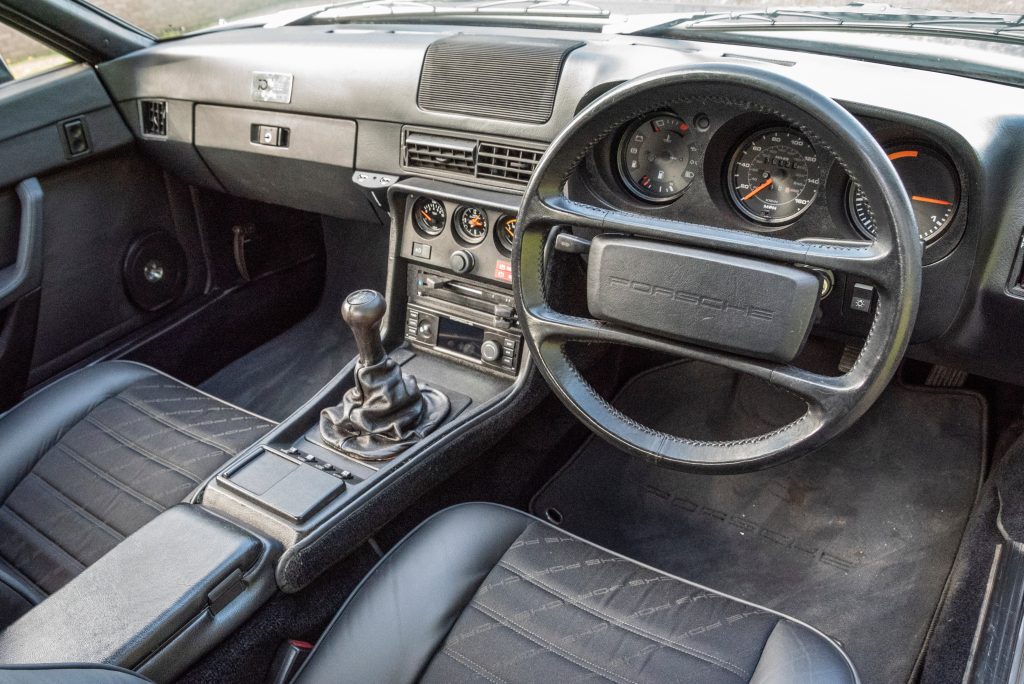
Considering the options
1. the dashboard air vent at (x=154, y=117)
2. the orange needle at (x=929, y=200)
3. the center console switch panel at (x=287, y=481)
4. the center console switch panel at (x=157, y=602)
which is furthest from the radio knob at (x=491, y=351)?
the dashboard air vent at (x=154, y=117)

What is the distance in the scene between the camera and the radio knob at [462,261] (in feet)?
6.16

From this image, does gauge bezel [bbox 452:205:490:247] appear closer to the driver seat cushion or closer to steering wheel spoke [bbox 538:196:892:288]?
steering wheel spoke [bbox 538:196:892:288]

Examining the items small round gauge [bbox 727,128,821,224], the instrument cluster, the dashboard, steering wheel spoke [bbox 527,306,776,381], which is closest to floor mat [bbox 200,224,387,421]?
the dashboard

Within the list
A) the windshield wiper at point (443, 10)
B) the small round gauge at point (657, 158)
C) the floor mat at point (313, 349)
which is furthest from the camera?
the floor mat at point (313, 349)

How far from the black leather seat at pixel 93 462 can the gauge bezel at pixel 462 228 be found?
65 cm

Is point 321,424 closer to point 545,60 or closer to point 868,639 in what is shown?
point 545,60

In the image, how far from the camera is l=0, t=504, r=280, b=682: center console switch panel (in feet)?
4.07

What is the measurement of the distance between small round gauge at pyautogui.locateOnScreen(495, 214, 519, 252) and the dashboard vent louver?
0.08 m

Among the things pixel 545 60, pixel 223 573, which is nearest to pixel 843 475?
pixel 545 60

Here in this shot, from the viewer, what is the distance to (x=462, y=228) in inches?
76.0

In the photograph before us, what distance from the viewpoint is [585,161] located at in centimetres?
157

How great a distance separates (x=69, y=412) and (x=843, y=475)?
1912 mm

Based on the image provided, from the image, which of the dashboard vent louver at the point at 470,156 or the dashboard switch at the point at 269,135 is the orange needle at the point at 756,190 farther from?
the dashboard switch at the point at 269,135

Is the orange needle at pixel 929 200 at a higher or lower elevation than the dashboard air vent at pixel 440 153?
higher
